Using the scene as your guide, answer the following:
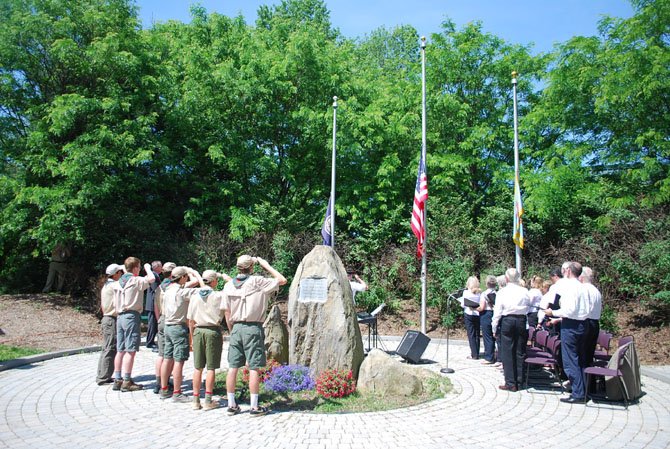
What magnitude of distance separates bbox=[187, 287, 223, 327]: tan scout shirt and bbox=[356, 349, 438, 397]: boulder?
2.50m

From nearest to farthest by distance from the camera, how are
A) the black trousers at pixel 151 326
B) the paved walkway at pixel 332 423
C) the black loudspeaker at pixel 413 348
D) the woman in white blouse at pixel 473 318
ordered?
the paved walkway at pixel 332 423, the black loudspeaker at pixel 413 348, the woman in white blouse at pixel 473 318, the black trousers at pixel 151 326

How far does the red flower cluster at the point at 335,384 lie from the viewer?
23.7ft

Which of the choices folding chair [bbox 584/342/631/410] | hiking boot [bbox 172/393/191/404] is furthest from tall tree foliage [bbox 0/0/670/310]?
hiking boot [bbox 172/393/191/404]

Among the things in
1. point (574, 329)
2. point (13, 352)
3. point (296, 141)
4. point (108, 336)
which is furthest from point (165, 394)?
point (296, 141)

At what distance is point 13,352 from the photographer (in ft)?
34.6

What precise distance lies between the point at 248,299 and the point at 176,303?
4.75 ft

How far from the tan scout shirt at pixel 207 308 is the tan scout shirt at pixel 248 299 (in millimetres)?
271

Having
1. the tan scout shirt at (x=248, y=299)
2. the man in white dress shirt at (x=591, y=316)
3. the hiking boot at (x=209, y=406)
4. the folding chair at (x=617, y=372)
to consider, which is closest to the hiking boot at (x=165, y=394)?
the hiking boot at (x=209, y=406)

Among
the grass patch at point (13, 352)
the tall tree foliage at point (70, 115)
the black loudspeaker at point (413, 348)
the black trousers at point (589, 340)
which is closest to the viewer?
the black trousers at point (589, 340)

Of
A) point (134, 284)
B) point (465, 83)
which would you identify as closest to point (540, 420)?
point (134, 284)

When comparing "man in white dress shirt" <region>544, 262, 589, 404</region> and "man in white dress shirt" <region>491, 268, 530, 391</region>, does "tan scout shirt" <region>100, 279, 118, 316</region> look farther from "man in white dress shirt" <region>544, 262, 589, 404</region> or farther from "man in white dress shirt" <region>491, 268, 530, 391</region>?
"man in white dress shirt" <region>544, 262, 589, 404</region>

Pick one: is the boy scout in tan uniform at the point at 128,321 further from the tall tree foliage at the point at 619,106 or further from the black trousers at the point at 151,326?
the tall tree foliage at the point at 619,106

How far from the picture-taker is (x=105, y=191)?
15.1m

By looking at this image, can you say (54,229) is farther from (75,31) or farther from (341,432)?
(341,432)
